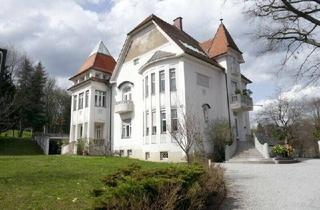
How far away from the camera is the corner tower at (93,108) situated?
104 ft

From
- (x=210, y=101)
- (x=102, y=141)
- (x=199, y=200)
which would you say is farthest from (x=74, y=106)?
(x=199, y=200)

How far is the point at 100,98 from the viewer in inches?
1312

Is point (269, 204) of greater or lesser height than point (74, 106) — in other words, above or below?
below

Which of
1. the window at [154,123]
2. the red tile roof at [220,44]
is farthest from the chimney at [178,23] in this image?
the window at [154,123]

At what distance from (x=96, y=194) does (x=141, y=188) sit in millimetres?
1000

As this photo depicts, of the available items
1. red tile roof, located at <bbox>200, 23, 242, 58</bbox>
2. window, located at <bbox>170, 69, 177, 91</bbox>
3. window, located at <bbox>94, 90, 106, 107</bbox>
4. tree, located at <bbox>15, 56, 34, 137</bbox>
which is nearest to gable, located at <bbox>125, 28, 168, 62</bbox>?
window, located at <bbox>170, 69, 177, 91</bbox>

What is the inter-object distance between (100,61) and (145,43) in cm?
896

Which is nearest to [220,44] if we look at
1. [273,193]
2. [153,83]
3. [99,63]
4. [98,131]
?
[153,83]

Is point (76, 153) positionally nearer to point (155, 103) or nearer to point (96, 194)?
point (155, 103)

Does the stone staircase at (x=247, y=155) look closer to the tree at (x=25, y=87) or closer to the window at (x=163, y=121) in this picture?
the window at (x=163, y=121)

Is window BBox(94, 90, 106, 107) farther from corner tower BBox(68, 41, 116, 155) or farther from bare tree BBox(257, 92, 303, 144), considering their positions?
bare tree BBox(257, 92, 303, 144)

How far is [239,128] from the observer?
30.1 m

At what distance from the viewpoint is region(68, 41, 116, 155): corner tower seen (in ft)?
104

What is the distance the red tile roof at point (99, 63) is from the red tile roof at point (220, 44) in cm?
1200
